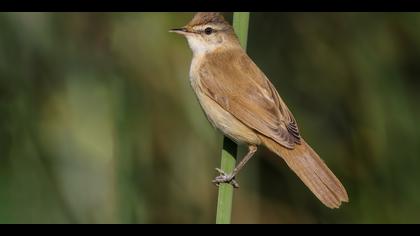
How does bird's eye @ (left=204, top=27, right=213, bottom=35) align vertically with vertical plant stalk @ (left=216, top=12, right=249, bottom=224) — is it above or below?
above

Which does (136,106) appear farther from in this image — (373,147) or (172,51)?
(373,147)

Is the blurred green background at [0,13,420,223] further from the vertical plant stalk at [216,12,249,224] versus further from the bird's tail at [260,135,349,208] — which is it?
the bird's tail at [260,135,349,208]

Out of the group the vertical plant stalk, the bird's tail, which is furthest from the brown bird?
the vertical plant stalk

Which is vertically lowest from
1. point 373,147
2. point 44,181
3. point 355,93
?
point 44,181

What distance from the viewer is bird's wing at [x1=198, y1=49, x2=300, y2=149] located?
5074 millimetres

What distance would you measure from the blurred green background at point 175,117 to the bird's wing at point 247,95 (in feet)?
1.93

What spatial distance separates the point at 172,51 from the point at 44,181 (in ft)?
4.65

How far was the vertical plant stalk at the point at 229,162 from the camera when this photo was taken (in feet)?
13.1

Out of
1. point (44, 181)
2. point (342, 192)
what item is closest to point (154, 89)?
point (44, 181)

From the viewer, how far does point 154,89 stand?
20.2 feet

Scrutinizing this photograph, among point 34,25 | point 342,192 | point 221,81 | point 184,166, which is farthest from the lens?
point 184,166

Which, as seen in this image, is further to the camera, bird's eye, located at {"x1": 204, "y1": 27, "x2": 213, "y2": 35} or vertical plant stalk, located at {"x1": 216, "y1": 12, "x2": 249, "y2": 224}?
bird's eye, located at {"x1": 204, "y1": 27, "x2": 213, "y2": 35}

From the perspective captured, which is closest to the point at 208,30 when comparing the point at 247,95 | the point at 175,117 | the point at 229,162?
the point at 247,95

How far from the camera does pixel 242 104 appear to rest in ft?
17.1
